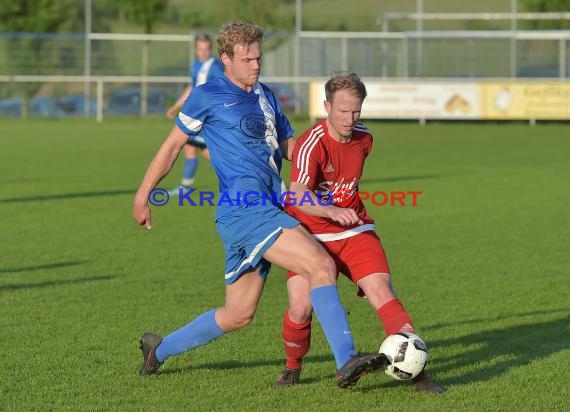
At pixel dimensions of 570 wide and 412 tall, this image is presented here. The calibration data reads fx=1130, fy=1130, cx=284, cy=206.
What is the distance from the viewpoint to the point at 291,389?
580 cm

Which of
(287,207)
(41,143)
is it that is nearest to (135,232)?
(287,207)

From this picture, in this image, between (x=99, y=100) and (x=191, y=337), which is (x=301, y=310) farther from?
(x=99, y=100)

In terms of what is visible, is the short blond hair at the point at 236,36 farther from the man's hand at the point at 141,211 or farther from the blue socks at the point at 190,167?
the blue socks at the point at 190,167

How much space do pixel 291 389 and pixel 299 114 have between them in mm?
29445

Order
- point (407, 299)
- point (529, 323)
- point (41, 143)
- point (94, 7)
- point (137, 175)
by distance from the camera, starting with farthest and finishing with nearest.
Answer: point (94, 7)
point (41, 143)
point (137, 175)
point (407, 299)
point (529, 323)

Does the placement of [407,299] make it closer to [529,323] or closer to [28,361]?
[529,323]

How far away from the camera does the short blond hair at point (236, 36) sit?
5.70m

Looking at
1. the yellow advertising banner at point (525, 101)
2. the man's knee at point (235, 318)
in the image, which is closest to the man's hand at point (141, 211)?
the man's knee at point (235, 318)

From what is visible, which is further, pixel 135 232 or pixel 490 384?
pixel 135 232

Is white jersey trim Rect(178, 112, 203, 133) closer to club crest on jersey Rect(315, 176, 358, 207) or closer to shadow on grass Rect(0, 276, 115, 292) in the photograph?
club crest on jersey Rect(315, 176, 358, 207)

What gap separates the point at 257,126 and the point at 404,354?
1395 mm

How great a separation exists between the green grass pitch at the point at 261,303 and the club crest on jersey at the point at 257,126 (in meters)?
1.31

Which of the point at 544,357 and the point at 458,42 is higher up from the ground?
the point at 458,42

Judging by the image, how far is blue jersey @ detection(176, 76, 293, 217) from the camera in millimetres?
5715
